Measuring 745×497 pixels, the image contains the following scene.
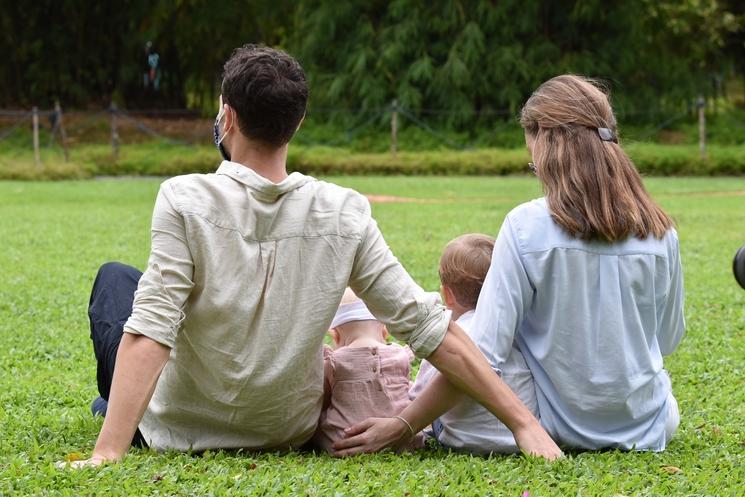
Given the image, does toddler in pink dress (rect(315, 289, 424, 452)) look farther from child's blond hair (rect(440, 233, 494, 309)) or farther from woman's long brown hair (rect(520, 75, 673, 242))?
woman's long brown hair (rect(520, 75, 673, 242))

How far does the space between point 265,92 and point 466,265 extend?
2.90 feet

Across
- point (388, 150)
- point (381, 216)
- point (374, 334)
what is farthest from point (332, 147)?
point (374, 334)

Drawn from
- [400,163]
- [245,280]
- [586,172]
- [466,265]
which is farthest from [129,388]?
[400,163]

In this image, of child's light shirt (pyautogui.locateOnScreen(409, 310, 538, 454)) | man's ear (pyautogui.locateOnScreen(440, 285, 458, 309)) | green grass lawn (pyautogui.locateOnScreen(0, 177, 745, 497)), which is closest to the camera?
green grass lawn (pyautogui.locateOnScreen(0, 177, 745, 497))

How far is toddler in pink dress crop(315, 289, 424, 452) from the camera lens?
3.01 metres

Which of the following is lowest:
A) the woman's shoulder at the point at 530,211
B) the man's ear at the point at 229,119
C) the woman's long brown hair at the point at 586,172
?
the woman's shoulder at the point at 530,211

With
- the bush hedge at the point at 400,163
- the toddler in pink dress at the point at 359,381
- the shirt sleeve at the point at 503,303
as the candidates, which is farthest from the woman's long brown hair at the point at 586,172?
the bush hedge at the point at 400,163

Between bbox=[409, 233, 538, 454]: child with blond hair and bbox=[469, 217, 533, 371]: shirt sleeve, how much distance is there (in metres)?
0.11

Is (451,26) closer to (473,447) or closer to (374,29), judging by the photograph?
(374,29)

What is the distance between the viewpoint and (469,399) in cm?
297

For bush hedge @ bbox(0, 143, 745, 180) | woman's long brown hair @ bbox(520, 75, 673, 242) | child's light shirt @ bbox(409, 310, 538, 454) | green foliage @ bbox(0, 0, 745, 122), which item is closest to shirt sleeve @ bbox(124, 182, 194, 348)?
child's light shirt @ bbox(409, 310, 538, 454)

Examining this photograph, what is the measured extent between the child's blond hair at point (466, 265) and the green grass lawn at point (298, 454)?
496 mm

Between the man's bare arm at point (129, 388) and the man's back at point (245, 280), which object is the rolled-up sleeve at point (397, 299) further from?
the man's bare arm at point (129, 388)

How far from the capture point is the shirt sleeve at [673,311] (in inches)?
118
